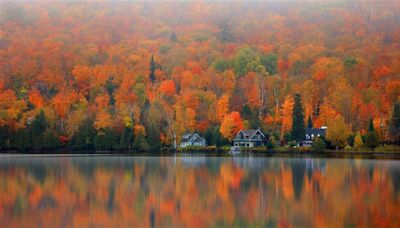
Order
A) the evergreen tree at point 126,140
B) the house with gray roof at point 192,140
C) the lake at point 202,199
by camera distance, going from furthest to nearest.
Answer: the house with gray roof at point 192,140 < the evergreen tree at point 126,140 < the lake at point 202,199

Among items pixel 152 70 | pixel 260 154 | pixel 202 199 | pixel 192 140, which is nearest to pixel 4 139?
pixel 192 140

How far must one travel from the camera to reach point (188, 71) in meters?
107

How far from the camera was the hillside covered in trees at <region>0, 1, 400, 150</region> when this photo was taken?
80.3m

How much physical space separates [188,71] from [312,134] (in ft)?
118

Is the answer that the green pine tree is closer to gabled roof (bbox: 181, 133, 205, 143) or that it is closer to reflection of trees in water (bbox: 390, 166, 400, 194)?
gabled roof (bbox: 181, 133, 205, 143)

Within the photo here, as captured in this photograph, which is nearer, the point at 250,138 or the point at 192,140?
the point at 250,138

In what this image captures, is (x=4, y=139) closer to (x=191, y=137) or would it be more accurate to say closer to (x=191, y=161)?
(x=191, y=137)

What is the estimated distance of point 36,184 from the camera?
2841 cm

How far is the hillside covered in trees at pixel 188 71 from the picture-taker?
263ft

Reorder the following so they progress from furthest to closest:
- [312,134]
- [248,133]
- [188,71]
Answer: [188,71]
[248,133]
[312,134]

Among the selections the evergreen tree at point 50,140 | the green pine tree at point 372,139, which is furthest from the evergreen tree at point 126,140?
the green pine tree at point 372,139

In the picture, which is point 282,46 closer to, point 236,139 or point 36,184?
point 236,139

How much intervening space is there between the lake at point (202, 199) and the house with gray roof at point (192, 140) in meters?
46.8

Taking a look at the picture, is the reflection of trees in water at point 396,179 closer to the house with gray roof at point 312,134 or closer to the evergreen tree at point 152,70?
the house with gray roof at point 312,134
